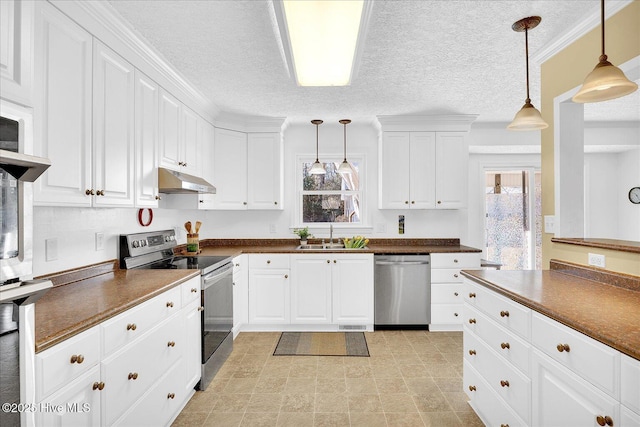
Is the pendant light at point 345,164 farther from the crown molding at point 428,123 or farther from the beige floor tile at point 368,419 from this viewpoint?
the beige floor tile at point 368,419

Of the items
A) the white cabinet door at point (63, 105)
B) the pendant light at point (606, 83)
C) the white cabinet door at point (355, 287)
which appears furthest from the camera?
the white cabinet door at point (355, 287)

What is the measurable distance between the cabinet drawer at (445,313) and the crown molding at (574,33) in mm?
2516

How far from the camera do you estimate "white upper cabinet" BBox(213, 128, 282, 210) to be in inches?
164

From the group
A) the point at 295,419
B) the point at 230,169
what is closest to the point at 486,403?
the point at 295,419

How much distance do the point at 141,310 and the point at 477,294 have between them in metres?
1.87

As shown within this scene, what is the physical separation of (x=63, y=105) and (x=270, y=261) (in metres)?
2.55

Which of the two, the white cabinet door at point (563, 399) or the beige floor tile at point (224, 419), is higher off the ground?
the white cabinet door at point (563, 399)

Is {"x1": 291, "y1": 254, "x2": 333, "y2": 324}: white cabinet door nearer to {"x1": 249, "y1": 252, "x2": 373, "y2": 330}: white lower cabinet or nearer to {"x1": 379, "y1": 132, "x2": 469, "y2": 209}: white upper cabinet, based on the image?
{"x1": 249, "y1": 252, "x2": 373, "y2": 330}: white lower cabinet

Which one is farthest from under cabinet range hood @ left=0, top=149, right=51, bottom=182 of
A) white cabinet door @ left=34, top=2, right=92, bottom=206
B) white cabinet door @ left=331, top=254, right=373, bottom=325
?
white cabinet door @ left=331, top=254, right=373, bottom=325

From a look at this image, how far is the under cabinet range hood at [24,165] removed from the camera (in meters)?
0.85

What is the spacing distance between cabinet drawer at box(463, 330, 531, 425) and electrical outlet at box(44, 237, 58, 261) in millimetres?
2539

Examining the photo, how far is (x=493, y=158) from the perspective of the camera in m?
5.01

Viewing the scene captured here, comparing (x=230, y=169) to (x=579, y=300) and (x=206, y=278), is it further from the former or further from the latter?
(x=579, y=300)

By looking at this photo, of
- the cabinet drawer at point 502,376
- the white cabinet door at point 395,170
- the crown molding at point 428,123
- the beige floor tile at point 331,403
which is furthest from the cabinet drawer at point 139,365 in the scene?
the crown molding at point 428,123
